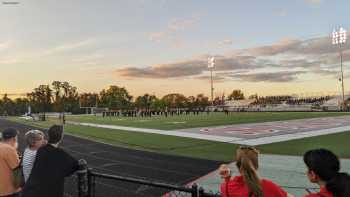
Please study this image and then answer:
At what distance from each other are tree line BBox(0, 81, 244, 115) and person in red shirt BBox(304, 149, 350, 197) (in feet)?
503

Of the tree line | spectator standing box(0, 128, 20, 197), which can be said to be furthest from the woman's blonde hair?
the tree line

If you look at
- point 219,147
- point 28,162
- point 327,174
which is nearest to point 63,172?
point 28,162

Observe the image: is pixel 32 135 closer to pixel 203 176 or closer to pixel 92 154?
pixel 203 176

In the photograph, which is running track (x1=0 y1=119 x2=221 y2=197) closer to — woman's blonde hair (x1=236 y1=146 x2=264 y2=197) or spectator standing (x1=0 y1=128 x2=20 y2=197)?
spectator standing (x1=0 y1=128 x2=20 y2=197)

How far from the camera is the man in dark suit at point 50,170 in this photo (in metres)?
4.54

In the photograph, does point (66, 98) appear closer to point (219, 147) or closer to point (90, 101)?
point (90, 101)

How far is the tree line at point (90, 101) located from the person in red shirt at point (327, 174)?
153m

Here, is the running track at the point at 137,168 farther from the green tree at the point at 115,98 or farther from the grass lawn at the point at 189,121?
the green tree at the point at 115,98

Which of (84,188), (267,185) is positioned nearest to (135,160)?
(84,188)

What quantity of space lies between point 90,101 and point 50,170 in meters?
170

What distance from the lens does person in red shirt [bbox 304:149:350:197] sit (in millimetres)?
2859

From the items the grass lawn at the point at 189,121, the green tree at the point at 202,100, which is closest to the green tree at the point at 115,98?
the green tree at the point at 202,100

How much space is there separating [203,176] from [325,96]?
121 metres

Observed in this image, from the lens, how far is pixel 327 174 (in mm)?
2969
